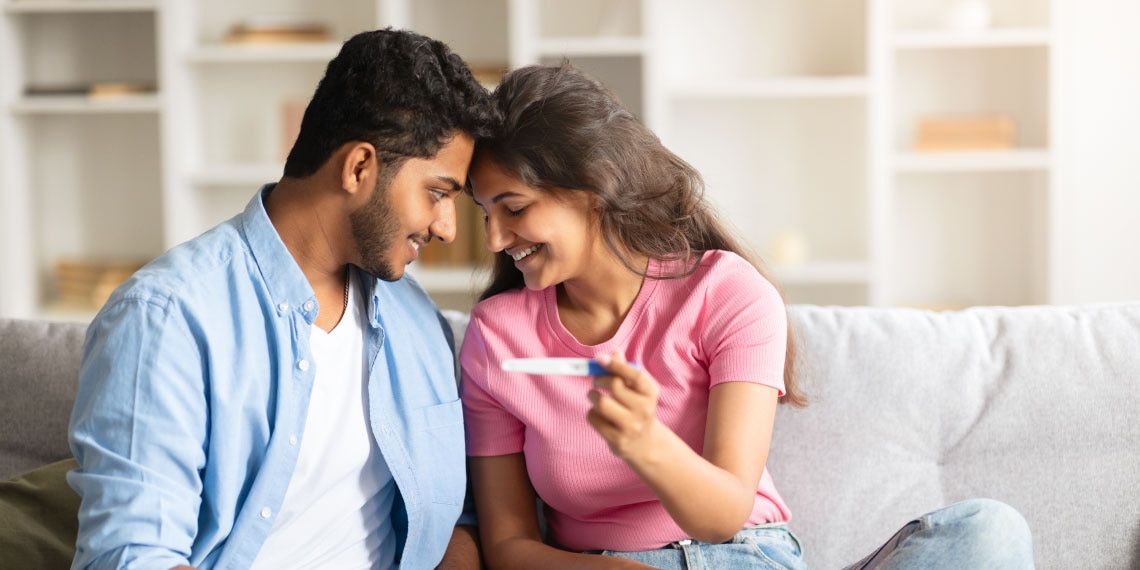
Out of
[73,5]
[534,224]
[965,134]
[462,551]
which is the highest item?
[73,5]

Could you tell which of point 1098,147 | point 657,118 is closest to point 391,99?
point 657,118

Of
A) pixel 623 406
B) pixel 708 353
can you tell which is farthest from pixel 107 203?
pixel 623 406

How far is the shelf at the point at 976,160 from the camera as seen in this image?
3361mm

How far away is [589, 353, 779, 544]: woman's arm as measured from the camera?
3.62ft

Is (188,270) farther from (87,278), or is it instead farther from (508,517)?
(87,278)

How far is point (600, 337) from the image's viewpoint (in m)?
1.57

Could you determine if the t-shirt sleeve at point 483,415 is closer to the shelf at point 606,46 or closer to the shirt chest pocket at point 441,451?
the shirt chest pocket at point 441,451

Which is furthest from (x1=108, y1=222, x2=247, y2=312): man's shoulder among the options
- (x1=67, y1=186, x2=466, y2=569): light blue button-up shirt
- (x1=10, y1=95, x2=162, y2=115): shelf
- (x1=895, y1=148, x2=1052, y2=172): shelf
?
(x1=895, y1=148, x2=1052, y2=172): shelf

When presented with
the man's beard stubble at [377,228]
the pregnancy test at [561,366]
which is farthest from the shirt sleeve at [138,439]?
the pregnancy test at [561,366]

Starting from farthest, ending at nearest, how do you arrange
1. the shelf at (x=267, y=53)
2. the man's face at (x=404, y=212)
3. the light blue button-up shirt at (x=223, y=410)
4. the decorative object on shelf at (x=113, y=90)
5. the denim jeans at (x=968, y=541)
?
the decorative object on shelf at (x=113, y=90), the shelf at (x=267, y=53), the man's face at (x=404, y=212), the denim jeans at (x=968, y=541), the light blue button-up shirt at (x=223, y=410)

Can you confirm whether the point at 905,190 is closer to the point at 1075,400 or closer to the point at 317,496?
the point at 1075,400

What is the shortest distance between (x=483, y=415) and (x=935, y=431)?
0.68m

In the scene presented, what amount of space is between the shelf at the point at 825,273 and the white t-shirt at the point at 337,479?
2110mm

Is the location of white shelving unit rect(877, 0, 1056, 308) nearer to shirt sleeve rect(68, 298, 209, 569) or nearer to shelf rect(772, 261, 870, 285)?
shelf rect(772, 261, 870, 285)
